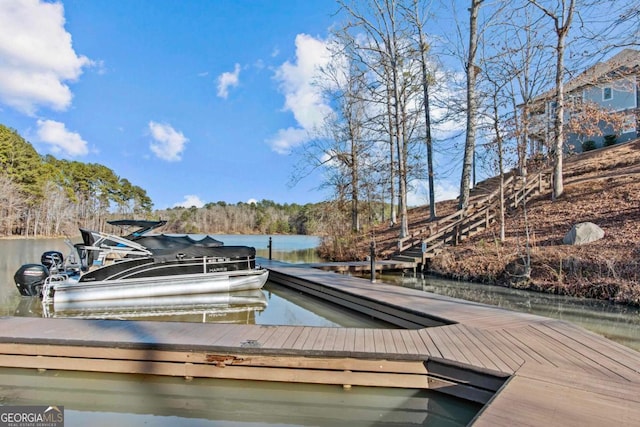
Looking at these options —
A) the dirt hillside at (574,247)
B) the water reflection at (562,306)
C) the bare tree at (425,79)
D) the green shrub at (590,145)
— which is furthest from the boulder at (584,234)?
the green shrub at (590,145)

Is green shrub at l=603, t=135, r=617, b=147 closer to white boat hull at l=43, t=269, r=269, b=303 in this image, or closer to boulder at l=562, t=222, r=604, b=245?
boulder at l=562, t=222, r=604, b=245

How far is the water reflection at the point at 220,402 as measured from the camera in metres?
2.80

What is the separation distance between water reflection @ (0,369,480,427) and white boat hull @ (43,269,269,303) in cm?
355

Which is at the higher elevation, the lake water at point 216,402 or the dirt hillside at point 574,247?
the dirt hillside at point 574,247

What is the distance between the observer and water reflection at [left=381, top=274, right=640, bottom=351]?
5.14m

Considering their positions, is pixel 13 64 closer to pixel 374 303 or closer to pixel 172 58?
pixel 172 58

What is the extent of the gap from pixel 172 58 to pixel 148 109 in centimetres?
1199

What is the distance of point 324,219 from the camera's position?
17.2m

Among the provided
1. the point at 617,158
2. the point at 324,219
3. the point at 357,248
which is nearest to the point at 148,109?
the point at 324,219

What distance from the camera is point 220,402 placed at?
10.1ft

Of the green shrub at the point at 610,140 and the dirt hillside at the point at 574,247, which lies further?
the green shrub at the point at 610,140

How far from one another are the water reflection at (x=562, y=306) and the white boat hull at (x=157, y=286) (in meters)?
4.12

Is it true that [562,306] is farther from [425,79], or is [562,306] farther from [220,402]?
[425,79]

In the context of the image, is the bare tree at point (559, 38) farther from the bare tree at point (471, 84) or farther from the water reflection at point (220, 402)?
the water reflection at point (220, 402)
